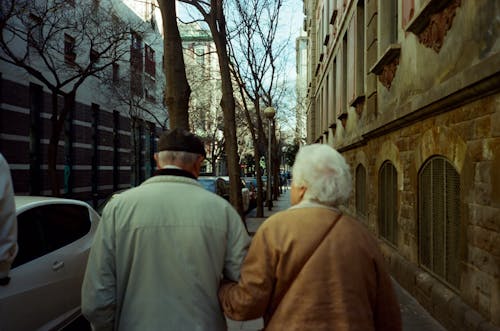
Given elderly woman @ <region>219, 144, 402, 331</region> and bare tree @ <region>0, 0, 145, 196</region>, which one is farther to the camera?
bare tree @ <region>0, 0, 145, 196</region>

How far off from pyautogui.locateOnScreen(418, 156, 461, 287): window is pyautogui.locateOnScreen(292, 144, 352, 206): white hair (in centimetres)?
352

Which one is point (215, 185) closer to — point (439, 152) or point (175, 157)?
point (439, 152)

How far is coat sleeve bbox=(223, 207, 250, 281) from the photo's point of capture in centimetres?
253

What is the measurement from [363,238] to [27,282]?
115 inches

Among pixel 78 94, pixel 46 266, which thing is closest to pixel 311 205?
pixel 46 266

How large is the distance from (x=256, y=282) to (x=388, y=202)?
24.4 ft

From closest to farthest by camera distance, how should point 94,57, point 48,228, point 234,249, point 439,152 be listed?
point 234,249
point 48,228
point 439,152
point 94,57

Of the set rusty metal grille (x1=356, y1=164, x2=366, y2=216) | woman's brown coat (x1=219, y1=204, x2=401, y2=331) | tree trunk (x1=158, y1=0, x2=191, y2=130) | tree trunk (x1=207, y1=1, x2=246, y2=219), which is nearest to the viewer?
Result: woman's brown coat (x1=219, y1=204, x2=401, y2=331)

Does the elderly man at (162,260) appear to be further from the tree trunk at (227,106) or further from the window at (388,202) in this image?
the tree trunk at (227,106)

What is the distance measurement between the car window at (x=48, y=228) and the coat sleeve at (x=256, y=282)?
2485 millimetres

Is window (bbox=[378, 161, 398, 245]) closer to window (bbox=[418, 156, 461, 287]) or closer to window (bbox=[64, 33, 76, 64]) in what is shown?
window (bbox=[418, 156, 461, 287])

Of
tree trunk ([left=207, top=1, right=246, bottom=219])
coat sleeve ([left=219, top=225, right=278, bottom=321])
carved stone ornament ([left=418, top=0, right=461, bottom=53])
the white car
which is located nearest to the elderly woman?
coat sleeve ([left=219, top=225, right=278, bottom=321])

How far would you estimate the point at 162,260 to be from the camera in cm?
244

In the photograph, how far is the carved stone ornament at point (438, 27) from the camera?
556 centimetres
